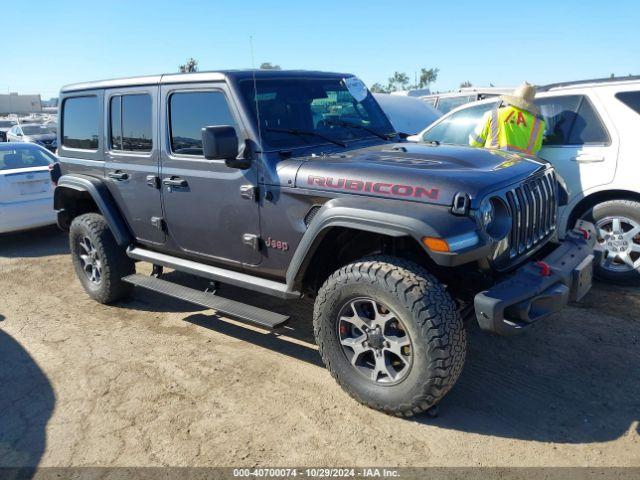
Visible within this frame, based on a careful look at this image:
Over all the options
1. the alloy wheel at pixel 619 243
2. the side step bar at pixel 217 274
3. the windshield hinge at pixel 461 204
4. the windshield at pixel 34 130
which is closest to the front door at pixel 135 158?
the side step bar at pixel 217 274

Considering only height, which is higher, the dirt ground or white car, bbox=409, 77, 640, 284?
white car, bbox=409, 77, 640, 284

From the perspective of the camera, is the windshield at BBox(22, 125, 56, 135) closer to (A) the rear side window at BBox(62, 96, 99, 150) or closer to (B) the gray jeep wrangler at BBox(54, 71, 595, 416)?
(A) the rear side window at BBox(62, 96, 99, 150)

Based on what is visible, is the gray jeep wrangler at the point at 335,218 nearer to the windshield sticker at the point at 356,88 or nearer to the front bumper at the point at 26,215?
the windshield sticker at the point at 356,88

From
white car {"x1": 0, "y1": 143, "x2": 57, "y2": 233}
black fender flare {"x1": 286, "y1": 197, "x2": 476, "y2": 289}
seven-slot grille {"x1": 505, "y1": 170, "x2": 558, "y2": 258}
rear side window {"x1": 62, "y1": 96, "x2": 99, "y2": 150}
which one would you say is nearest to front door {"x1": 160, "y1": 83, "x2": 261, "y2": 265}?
black fender flare {"x1": 286, "y1": 197, "x2": 476, "y2": 289}

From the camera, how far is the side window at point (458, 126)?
19.6 ft

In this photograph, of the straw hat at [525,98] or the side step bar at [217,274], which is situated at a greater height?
the straw hat at [525,98]

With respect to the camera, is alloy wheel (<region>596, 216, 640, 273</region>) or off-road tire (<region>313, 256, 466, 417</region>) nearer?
off-road tire (<region>313, 256, 466, 417</region>)

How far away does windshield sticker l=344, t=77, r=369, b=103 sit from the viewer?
174 inches

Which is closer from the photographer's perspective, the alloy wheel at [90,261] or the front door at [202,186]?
the front door at [202,186]

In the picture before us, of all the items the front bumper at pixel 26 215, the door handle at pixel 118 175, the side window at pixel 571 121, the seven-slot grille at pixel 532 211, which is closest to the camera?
the seven-slot grille at pixel 532 211

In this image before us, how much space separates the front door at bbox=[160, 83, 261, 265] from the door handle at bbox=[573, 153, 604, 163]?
3327 mm

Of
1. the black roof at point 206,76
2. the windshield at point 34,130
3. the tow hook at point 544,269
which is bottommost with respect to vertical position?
the tow hook at point 544,269

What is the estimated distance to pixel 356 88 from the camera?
4484 millimetres

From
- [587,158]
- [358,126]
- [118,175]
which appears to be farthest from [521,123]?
[118,175]
